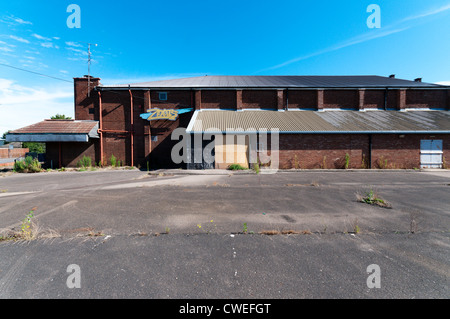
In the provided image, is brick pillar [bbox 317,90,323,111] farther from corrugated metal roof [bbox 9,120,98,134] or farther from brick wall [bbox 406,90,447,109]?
corrugated metal roof [bbox 9,120,98,134]

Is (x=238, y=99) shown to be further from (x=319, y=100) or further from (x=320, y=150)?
(x=320, y=150)

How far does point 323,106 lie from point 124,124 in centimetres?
2063

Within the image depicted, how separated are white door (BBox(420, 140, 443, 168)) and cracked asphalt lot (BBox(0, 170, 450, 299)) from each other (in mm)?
12458

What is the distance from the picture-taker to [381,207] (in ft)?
18.0

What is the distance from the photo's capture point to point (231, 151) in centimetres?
1420

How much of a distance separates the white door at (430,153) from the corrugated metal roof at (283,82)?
25.0ft

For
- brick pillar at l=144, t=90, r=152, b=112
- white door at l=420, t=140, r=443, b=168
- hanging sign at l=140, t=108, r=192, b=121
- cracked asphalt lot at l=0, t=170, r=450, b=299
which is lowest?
cracked asphalt lot at l=0, t=170, r=450, b=299

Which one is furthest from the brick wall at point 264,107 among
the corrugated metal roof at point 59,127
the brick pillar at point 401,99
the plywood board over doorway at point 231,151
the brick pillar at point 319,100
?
the plywood board over doorway at point 231,151

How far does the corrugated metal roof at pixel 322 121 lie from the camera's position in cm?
1416

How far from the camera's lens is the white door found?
14250 mm

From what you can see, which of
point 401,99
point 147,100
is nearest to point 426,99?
point 401,99

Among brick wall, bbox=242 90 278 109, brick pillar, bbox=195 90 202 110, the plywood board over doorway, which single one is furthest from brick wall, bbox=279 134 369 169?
brick pillar, bbox=195 90 202 110

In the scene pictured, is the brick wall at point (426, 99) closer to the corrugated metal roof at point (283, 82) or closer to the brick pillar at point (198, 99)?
the corrugated metal roof at point (283, 82)
